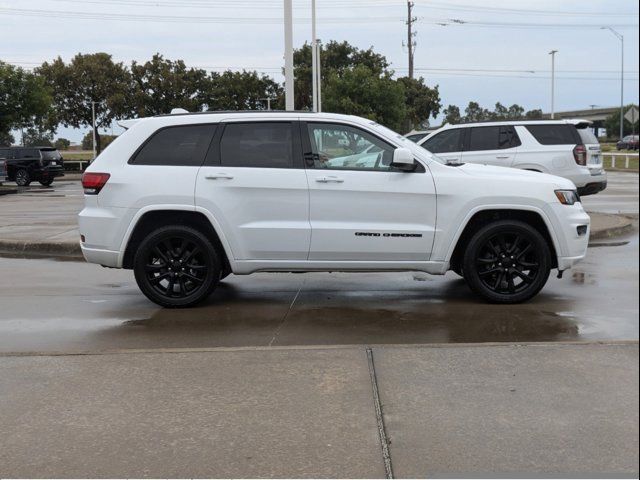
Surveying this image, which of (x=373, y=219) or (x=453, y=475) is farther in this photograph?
(x=373, y=219)

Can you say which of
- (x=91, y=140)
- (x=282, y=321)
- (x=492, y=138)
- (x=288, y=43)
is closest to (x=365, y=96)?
(x=288, y=43)

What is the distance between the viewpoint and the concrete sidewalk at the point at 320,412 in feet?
11.3

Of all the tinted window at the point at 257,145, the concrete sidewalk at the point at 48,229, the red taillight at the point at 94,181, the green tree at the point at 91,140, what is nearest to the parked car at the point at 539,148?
the concrete sidewalk at the point at 48,229

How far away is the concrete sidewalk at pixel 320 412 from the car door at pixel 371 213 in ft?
5.55

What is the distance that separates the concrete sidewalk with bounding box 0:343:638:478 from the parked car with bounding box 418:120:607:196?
8.93 m

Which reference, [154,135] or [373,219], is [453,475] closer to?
[373,219]

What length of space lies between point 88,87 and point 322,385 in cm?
5500

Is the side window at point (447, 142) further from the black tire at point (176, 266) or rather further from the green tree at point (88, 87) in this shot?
the green tree at point (88, 87)

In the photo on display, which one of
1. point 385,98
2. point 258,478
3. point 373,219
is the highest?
point 385,98

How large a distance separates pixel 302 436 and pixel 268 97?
58860mm

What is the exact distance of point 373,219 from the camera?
6684mm

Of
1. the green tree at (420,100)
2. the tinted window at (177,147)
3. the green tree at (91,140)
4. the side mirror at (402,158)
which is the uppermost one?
the green tree at (420,100)

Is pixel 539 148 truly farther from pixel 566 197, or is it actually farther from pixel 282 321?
pixel 282 321

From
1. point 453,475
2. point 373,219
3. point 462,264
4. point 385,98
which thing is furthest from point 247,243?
point 385,98
